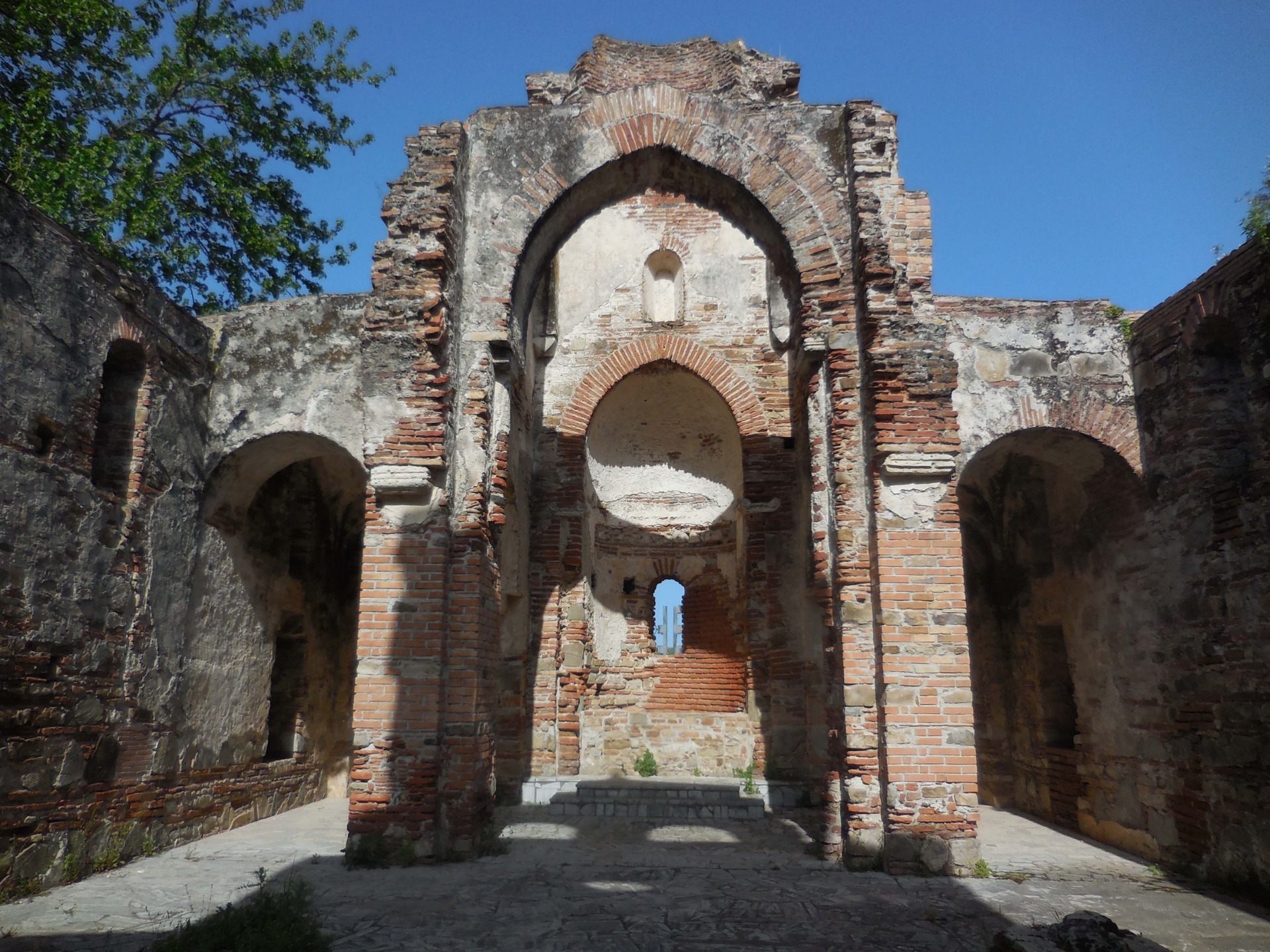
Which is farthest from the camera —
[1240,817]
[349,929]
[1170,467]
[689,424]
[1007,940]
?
[689,424]

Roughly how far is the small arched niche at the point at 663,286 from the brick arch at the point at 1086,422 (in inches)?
241

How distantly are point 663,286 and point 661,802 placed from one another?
7849 mm

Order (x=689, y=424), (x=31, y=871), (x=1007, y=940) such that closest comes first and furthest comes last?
(x=1007, y=940) < (x=31, y=871) < (x=689, y=424)

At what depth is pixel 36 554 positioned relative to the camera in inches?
230

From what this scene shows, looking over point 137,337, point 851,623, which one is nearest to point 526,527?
point 137,337

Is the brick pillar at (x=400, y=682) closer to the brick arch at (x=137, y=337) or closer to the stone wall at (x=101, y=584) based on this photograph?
the stone wall at (x=101, y=584)

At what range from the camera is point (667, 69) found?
13.4 meters

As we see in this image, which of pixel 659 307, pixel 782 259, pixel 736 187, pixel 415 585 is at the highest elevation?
pixel 659 307

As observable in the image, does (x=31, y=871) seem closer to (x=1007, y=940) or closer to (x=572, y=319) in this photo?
(x=1007, y=940)

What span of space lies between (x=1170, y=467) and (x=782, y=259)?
3.85m

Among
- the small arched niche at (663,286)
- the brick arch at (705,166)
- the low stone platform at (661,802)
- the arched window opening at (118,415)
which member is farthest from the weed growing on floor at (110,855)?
the small arched niche at (663,286)

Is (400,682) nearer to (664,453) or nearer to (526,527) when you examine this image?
(526,527)

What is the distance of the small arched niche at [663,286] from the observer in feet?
42.2

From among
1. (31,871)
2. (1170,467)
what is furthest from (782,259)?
(31,871)
